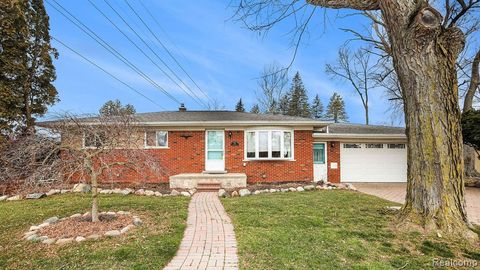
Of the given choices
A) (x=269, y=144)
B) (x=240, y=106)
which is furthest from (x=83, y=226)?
(x=240, y=106)

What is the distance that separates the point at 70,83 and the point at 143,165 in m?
10.2

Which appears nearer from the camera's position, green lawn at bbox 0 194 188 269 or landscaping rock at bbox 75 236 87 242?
green lawn at bbox 0 194 188 269

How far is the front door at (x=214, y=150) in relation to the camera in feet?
42.9

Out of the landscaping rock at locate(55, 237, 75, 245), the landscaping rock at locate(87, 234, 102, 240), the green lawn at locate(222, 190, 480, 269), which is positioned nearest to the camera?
the green lawn at locate(222, 190, 480, 269)

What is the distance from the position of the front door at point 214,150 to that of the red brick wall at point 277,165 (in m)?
0.24

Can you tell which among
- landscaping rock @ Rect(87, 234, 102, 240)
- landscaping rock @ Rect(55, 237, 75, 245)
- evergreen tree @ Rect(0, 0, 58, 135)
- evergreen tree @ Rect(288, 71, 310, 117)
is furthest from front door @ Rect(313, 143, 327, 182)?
evergreen tree @ Rect(288, 71, 310, 117)

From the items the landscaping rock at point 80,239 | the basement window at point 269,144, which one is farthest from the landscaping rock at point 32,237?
the basement window at point 269,144

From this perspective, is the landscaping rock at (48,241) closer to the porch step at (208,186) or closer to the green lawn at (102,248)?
the green lawn at (102,248)

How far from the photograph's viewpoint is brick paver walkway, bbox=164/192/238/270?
3736mm

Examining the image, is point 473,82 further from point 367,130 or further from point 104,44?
point 104,44

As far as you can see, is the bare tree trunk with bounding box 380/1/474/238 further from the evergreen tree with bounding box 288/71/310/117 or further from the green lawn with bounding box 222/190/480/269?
the evergreen tree with bounding box 288/71/310/117

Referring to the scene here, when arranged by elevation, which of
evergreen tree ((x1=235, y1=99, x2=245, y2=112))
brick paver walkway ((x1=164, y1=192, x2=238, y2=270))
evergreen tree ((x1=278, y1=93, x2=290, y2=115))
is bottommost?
brick paver walkway ((x1=164, y1=192, x2=238, y2=270))

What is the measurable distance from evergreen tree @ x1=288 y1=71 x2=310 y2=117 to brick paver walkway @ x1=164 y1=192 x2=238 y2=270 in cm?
3267

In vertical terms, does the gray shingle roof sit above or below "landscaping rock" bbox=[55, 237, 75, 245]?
above
